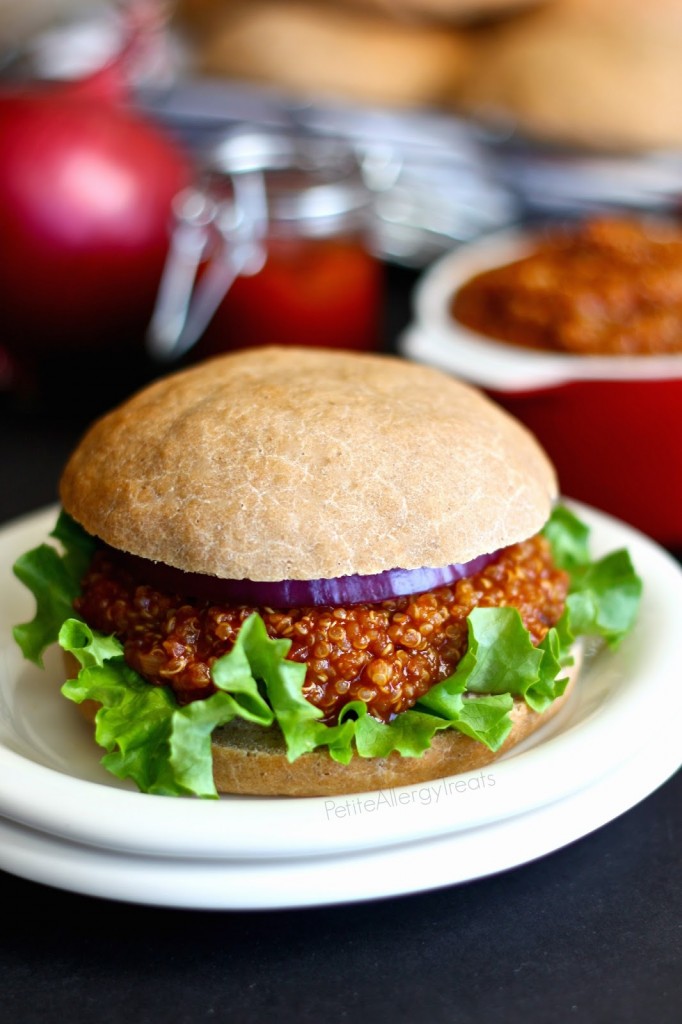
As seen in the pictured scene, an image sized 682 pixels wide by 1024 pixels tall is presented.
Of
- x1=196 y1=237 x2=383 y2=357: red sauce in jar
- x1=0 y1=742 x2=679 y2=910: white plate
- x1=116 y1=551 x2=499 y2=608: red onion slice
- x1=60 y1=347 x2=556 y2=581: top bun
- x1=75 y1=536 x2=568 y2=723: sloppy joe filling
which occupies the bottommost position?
x1=196 y1=237 x2=383 y2=357: red sauce in jar

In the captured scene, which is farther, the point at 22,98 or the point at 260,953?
the point at 22,98

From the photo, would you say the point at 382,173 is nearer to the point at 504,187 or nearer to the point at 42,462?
the point at 504,187

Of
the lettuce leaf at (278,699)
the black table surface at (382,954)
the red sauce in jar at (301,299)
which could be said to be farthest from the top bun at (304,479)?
the red sauce in jar at (301,299)

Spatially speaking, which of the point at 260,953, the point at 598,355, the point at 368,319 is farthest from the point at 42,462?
the point at 260,953

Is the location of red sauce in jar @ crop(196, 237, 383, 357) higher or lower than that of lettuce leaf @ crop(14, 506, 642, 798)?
lower

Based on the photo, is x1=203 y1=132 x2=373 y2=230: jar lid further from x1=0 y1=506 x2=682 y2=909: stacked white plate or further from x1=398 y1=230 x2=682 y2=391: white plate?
x1=0 y1=506 x2=682 y2=909: stacked white plate

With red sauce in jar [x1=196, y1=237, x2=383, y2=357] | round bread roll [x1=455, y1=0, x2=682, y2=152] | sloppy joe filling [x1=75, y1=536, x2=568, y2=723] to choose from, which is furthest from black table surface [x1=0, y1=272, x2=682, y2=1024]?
round bread roll [x1=455, y1=0, x2=682, y2=152]
